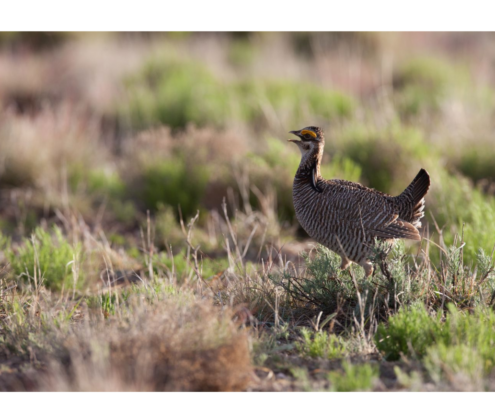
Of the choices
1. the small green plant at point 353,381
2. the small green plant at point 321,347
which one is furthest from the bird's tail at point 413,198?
the small green plant at point 353,381

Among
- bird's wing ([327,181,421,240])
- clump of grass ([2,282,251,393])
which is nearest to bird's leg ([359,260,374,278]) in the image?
bird's wing ([327,181,421,240])

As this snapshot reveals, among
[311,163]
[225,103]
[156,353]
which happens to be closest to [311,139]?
[311,163]

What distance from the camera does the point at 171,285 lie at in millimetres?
4312

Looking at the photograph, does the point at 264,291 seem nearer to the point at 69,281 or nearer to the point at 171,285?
the point at 171,285

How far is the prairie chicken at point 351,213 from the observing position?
476 centimetres

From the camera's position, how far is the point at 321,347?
3.74m

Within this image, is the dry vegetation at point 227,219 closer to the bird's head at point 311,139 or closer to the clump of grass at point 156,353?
the clump of grass at point 156,353

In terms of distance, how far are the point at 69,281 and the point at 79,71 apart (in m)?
10.0

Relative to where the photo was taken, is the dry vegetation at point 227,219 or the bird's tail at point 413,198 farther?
the bird's tail at point 413,198

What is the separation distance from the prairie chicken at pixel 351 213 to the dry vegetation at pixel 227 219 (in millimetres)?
154

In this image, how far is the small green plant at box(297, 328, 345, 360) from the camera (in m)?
3.66

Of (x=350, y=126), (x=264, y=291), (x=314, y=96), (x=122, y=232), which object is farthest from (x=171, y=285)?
(x=314, y=96)

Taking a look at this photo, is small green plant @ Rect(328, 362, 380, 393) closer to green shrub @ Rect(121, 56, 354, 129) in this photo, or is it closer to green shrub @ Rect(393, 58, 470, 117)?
green shrub @ Rect(121, 56, 354, 129)

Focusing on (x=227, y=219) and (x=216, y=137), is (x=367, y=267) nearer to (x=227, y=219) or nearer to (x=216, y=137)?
(x=227, y=219)
